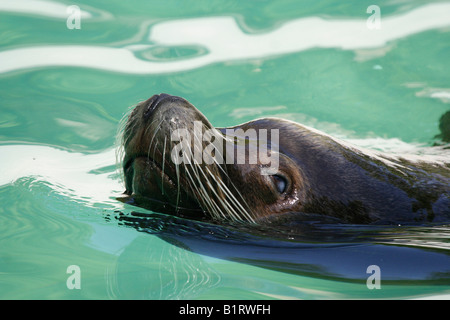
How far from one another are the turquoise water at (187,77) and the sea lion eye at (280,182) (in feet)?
3.91

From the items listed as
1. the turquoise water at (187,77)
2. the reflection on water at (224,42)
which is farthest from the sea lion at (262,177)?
the reflection on water at (224,42)

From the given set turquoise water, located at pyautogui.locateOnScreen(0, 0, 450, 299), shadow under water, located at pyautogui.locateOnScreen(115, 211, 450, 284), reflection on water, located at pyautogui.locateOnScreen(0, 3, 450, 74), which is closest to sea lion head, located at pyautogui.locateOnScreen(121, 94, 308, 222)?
shadow under water, located at pyautogui.locateOnScreen(115, 211, 450, 284)

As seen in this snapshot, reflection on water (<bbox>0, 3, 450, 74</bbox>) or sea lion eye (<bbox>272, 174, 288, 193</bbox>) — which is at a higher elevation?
reflection on water (<bbox>0, 3, 450, 74</bbox>)

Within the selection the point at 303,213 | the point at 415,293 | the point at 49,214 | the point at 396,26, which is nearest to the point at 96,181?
the point at 49,214

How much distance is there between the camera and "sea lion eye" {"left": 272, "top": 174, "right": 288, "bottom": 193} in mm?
3984

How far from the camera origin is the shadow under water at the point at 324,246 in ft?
11.3

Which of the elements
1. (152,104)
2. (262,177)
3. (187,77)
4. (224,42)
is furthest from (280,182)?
(224,42)

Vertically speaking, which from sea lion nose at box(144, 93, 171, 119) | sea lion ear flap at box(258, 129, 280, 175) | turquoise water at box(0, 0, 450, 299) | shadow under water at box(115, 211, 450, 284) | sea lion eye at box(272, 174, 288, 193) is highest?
turquoise water at box(0, 0, 450, 299)

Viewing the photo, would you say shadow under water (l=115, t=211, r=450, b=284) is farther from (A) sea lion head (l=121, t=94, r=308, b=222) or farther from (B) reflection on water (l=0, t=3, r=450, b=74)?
(B) reflection on water (l=0, t=3, r=450, b=74)

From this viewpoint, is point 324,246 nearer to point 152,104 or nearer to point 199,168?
point 199,168

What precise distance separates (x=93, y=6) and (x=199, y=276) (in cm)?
570

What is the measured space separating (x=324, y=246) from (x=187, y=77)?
4417mm

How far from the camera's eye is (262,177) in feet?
12.9
